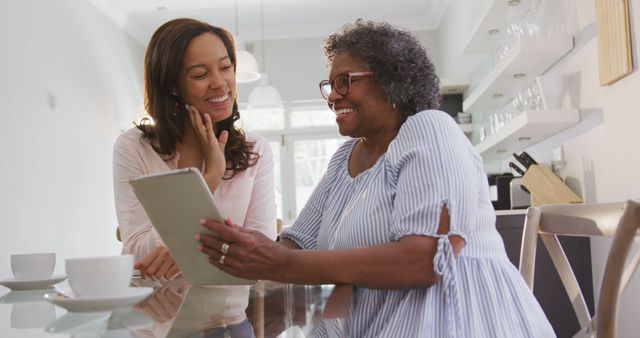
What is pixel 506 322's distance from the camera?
1.00m

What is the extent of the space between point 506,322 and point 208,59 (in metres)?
1.11

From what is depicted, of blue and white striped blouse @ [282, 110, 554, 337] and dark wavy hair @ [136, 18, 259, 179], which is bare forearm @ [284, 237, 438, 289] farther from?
dark wavy hair @ [136, 18, 259, 179]

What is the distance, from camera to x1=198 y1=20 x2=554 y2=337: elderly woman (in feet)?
3.06

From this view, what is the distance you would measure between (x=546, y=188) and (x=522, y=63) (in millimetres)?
655

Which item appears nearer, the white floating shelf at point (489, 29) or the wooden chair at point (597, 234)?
the wooden chair at point (597, 234)

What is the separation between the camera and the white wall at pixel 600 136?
6.78 ft

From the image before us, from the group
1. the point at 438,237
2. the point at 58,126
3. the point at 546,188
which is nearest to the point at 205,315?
the point at 438,237

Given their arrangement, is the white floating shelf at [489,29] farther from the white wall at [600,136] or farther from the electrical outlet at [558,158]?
the electrical outlet at [558,158]

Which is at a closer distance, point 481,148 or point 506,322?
point 506,322

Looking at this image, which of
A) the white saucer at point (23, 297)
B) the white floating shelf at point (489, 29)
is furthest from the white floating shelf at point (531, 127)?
the white saucer at point (23, 297)

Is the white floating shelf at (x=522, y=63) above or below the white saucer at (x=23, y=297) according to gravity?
above

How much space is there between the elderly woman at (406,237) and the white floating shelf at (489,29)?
2.14m

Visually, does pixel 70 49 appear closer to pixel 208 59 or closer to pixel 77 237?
pixel 77 237

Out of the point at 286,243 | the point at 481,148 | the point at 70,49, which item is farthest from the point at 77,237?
the point at 286,243
